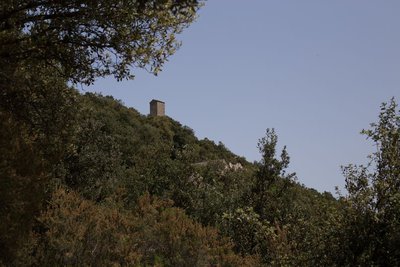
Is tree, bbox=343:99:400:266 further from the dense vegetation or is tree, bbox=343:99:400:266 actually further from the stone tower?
the stone tower

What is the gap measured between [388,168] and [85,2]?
7240mm

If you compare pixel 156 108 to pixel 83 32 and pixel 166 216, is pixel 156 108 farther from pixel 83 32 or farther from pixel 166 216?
pixel 83 32

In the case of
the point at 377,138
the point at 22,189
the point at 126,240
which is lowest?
the point at 126,240

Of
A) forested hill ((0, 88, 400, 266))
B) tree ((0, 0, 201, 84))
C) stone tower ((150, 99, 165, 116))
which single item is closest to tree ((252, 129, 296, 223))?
forested hill ((0, 88, 400, 266))

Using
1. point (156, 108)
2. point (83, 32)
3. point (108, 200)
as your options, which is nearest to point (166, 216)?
point (108, 200)

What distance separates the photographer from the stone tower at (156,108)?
79.0 metres

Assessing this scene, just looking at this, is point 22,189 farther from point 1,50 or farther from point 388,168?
point 388,168

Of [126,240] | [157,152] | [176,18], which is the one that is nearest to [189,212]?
[157,152]

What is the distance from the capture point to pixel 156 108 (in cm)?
7950

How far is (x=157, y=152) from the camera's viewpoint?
29.8m

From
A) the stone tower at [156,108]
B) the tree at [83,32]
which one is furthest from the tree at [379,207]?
the stone tower at [156,108]

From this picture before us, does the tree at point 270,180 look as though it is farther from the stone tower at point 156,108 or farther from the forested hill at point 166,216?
the stone tower at point 156,108

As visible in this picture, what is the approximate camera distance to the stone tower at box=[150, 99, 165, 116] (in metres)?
79.0

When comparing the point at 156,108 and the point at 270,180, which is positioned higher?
the point at 156,108
